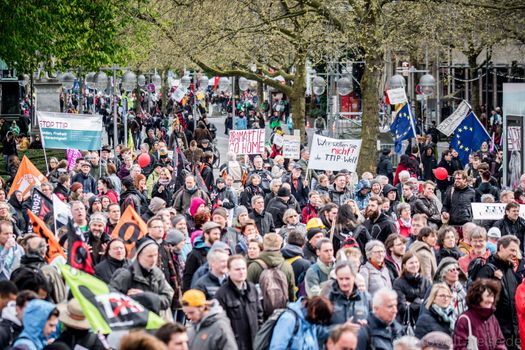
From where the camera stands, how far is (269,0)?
98.4 ft

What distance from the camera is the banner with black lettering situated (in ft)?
27.5

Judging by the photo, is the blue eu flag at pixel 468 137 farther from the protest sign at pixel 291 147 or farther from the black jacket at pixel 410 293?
the black jacket at pixel 410 293

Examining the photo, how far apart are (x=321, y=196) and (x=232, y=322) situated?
7721mm

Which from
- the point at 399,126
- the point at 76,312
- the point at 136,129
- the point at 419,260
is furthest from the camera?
the point at 136,129

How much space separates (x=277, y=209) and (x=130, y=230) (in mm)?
4917

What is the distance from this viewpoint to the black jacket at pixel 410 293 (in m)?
11.0

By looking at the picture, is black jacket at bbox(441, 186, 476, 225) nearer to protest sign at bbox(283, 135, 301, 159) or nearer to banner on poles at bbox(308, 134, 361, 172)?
banner on poles at bbox(308, 134, 361, 172)

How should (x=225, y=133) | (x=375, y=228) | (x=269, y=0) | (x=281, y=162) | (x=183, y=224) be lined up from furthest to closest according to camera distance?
(x=225, y=133), (x=269, y=0), (x=281, y=162), (x=375, y=228), (x=183, y=224)

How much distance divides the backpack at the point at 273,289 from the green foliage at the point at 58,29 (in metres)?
15.8

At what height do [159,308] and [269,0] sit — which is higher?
[269,0]

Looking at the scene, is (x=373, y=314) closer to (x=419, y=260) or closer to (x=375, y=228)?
(x=419, y=260)

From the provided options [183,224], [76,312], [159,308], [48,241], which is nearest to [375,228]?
[183,224]

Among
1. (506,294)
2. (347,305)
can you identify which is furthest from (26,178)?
(347,305)

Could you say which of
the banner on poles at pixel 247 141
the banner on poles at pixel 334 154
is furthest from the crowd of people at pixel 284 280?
the banner on poles at pixel 247 141
